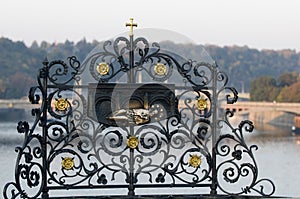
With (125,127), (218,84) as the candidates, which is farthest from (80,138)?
(218,84)

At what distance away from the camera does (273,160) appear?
24406 mm

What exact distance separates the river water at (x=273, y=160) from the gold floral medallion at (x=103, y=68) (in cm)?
950

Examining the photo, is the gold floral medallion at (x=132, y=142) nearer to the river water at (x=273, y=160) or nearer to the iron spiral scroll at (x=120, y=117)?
the iron spiral scroll at (x=120, y=117)

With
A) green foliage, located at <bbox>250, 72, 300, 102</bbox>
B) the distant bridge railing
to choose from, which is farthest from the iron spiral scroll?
green foliage, located at <bbox>250, 72, 300, 102</bbox>

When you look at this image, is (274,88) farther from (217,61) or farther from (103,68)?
(103,68)

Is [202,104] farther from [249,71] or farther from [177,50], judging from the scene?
[249,71]

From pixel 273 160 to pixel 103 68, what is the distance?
735 inches

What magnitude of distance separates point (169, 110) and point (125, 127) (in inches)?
17.0

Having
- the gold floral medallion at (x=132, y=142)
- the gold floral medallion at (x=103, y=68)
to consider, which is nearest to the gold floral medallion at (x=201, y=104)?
the gold floral medallion at (x=132, y=142)

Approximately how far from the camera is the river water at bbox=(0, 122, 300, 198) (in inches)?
684

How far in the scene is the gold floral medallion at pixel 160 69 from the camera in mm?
6602

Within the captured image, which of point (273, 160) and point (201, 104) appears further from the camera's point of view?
point (273, 160)

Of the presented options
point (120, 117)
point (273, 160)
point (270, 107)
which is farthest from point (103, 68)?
point (270, 107)

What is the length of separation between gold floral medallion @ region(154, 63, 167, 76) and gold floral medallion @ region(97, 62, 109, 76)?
47cm
